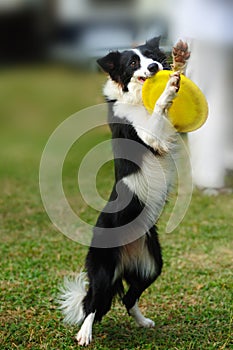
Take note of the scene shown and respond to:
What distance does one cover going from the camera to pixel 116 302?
4.32 metres

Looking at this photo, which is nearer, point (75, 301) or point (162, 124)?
point (162, 124)

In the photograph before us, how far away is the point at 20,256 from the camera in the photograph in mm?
5258

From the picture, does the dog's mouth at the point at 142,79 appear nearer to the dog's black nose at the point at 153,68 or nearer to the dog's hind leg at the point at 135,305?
the dog's black nose at the point at 153,68

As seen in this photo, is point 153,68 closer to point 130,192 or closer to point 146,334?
point 130,192

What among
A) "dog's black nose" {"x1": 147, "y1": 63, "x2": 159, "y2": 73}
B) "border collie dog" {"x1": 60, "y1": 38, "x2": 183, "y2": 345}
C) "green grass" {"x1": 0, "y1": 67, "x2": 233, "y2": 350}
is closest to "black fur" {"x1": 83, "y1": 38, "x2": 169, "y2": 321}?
"border collie dog" {"x1": 60, "y1": 38, "x2": 183, "y2": 345}

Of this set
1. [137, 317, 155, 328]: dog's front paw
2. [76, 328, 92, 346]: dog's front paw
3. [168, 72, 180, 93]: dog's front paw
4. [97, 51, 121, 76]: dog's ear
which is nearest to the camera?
[168, 72, 180, 93]: dog's front paw

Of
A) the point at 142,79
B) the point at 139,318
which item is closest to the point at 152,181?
the point at 142,79

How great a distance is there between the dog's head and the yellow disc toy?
7 cm

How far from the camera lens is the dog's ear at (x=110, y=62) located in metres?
3.83

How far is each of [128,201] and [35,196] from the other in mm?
3452

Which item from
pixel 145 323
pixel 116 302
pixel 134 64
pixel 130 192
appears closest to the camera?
pixel 130 192

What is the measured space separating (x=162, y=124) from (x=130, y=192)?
0.45 m

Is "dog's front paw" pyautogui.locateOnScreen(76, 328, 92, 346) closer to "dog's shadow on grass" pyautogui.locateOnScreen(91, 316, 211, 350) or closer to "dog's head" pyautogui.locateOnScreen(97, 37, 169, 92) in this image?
"dog's shadow on grass" pyautogui.locateOnScreen(91, 316, 211, 350)

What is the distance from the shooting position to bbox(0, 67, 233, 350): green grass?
3.84 meters
